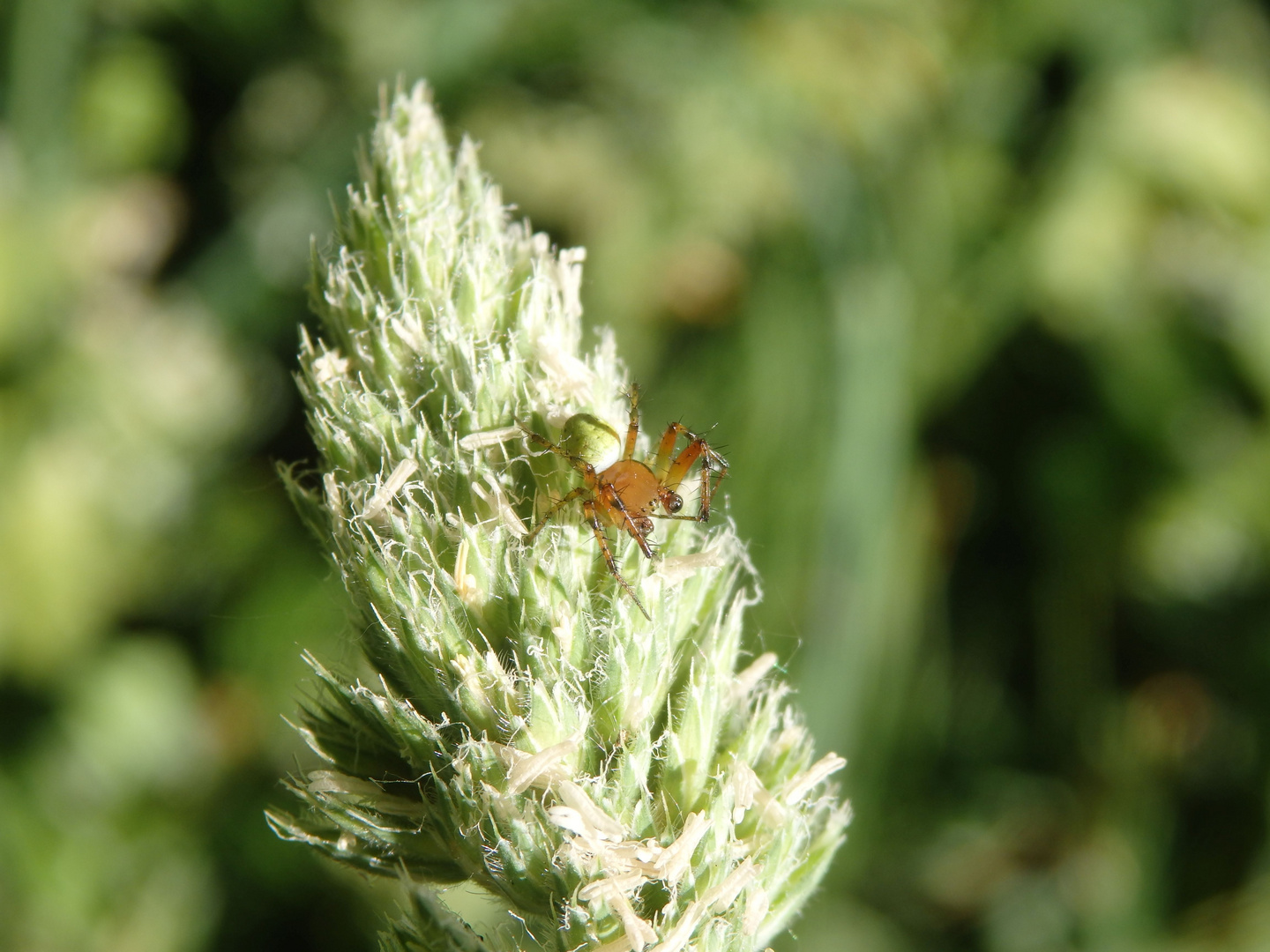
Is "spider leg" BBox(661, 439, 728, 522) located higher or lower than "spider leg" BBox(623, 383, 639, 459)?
higher

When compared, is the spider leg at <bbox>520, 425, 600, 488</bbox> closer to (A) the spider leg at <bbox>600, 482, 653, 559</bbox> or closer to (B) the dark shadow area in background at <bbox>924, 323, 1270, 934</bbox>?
(A) the spider leg at <bbox>600, 482, 653, 559</bbox>

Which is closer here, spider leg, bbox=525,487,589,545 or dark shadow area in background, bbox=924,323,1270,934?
spider leg, bbox=525,487,589,545

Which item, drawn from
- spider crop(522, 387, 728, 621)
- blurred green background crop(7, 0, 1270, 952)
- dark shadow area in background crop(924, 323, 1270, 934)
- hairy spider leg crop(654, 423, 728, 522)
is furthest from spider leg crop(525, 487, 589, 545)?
dark shadow area in background crop(924, 323, 1270, 934)

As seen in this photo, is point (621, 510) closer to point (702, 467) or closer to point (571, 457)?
point (571, 457)

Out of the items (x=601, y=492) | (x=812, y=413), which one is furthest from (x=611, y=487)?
(x=812, y=413)

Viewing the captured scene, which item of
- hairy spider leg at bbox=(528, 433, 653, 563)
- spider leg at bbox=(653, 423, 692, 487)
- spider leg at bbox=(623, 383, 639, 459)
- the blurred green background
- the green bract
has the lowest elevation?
the green bract

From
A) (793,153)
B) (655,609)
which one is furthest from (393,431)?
(793,153)


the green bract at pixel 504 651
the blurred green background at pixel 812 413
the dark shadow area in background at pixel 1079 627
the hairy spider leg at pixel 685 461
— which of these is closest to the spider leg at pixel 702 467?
the hairy spider leg at pixel 685 461
